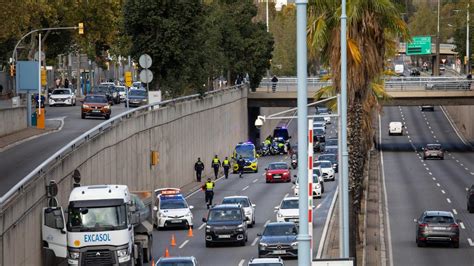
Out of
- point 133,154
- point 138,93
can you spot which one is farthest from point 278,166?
point 133,154

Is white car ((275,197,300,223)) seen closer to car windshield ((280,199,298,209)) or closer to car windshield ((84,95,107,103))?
car windshield ((280,199,298,209))

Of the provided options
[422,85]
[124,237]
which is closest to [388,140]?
[422,85]

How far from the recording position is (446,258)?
44.5 meters

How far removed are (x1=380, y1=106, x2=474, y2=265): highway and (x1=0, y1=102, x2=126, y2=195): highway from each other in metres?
14.0

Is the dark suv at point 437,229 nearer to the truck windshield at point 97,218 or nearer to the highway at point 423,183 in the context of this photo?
the highway at point 423,183

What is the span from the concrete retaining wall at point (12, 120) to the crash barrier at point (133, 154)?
6951 millimetres

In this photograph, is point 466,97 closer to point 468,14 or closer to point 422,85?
point 422,85

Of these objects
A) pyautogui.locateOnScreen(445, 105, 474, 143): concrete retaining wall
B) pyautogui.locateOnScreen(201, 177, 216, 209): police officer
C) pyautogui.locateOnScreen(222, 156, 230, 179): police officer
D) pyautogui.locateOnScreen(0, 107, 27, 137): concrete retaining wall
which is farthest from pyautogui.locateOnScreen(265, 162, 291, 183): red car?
pyautogui.locateOnScreen(445, 105, 474, 143): concrete retaining wall

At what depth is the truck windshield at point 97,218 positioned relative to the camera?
33.8 m

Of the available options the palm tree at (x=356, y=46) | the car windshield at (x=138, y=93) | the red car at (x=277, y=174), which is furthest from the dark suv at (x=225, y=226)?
the car windshield at (x=138, y=93)

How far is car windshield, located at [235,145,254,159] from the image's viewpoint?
89438mm

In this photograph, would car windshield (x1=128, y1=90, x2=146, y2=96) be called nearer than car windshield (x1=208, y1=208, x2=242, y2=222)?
No

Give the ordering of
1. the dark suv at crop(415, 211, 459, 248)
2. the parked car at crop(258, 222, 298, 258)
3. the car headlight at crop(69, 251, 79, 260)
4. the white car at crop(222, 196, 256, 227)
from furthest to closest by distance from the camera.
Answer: the white car at crop(222, 196, 256, 227) → the dark suv at crop(415, 211, 459, 248) → the parked car at crop(258, 222, 298, 258) → the car headlight at crop(69, 251, 79, 260)

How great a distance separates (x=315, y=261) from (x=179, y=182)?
5568cm
